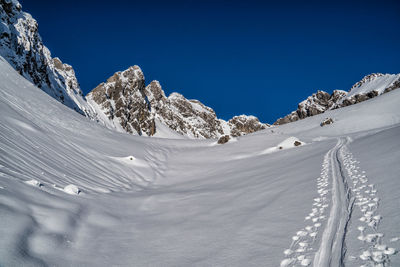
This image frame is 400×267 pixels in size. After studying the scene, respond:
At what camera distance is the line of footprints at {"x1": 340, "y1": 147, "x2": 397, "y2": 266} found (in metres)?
3.39

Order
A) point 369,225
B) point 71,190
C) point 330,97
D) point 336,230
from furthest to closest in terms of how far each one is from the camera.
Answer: point 330,97 → point 71,190 → point 336,230 → point 369,225

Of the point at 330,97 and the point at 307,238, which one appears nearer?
the point at 307,238

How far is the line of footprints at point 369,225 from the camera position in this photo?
3.39m

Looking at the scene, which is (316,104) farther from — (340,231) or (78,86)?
(340,231)

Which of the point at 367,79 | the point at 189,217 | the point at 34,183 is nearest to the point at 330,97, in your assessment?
the point at 367,79

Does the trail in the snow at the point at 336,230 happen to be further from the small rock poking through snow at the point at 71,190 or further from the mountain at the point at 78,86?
the mountain at the point at 78,86

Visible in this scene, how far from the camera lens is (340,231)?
14.6 ft

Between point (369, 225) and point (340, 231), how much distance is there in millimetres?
495

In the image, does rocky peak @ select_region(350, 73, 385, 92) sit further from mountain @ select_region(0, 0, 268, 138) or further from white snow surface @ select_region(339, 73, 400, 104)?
mountain @ select_region(0, 0, 268, 138)

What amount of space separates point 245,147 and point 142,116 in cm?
13072

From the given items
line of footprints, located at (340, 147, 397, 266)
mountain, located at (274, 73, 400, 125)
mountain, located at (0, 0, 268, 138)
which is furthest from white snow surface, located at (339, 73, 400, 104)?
line of footprints, located at (340, 147, 397, 266)

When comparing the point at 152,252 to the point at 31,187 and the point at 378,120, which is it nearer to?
the point at 31,187

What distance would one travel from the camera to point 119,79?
5768 inches

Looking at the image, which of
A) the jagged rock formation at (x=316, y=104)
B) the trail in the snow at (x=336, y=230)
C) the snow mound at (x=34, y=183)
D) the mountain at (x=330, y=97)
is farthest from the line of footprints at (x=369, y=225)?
the jagged rock formation at (x=316, y=104)
